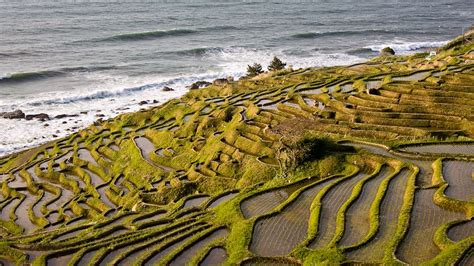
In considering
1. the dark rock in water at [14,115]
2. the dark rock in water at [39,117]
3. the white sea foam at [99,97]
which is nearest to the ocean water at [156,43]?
the white sea foam at [99,97]

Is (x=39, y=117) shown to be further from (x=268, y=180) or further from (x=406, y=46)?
(x=406, y=46)

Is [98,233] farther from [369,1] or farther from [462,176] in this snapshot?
[369,1]

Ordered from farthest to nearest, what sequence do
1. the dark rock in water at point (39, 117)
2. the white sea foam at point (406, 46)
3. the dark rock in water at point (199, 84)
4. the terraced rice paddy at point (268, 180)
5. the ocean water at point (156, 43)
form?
the white sea foam at point (406, 46) < the dark rock in water at point (199, 84) < the ocean water at point (156, 43) < the dark rock in water at point (39, 117) < the terraced rice paddy at point (268, 180)

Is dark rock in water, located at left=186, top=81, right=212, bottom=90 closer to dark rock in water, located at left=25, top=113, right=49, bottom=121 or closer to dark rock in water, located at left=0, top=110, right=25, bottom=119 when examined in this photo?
dark rock in water, located at left=25, top=113, right=49, bottom=121

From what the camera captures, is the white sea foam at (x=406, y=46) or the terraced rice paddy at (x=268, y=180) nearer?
the terraced rice paddy at (x=268, y=180)

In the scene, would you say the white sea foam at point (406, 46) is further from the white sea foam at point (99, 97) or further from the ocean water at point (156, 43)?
the white sea foam at point (99, 97)

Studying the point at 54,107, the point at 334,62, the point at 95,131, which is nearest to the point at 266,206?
the point at 95,131

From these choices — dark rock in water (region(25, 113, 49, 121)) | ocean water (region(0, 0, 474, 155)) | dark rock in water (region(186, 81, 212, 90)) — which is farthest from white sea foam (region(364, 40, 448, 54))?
dark rock in water (region(25, 113, 49, 121))
